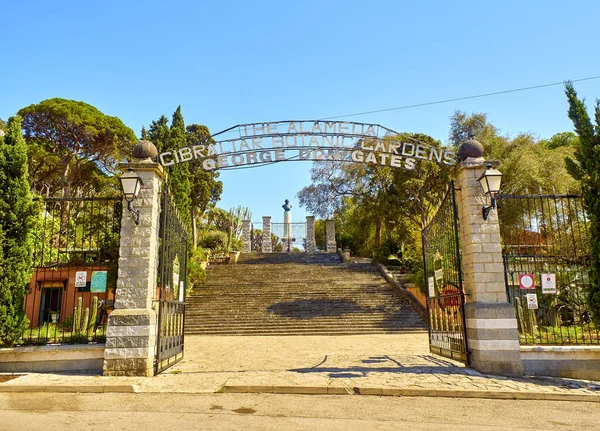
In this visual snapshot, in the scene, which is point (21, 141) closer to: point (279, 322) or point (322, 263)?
point (279, 322)

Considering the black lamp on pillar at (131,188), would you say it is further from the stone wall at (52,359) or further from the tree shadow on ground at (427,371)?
the tree shadow on ground at (427,371)

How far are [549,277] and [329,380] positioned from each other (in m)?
4.40

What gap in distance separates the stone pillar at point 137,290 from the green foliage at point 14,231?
1649 mm

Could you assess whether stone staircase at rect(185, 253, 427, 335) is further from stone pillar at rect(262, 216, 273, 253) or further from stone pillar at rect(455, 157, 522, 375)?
stone pillar at rect(262, 216, 273, 253)

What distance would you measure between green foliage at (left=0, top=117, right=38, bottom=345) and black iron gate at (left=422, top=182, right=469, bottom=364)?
7.78 m

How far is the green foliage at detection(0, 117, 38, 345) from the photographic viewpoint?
24.0ft

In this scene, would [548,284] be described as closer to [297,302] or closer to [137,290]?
[137,290]

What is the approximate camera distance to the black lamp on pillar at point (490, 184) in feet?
25.3

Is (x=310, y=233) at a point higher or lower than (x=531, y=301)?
higher

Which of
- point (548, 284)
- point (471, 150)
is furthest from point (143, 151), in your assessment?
point (548, 284)

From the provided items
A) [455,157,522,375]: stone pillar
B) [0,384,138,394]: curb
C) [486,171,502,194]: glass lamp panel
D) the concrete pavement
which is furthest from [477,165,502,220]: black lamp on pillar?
[0,384,138,394]: curb

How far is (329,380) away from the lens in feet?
22.2

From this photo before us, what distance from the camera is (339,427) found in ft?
14.9

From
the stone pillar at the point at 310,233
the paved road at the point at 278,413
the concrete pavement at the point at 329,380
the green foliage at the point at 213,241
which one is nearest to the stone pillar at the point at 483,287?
the concrete pavement at the point at 329,380
